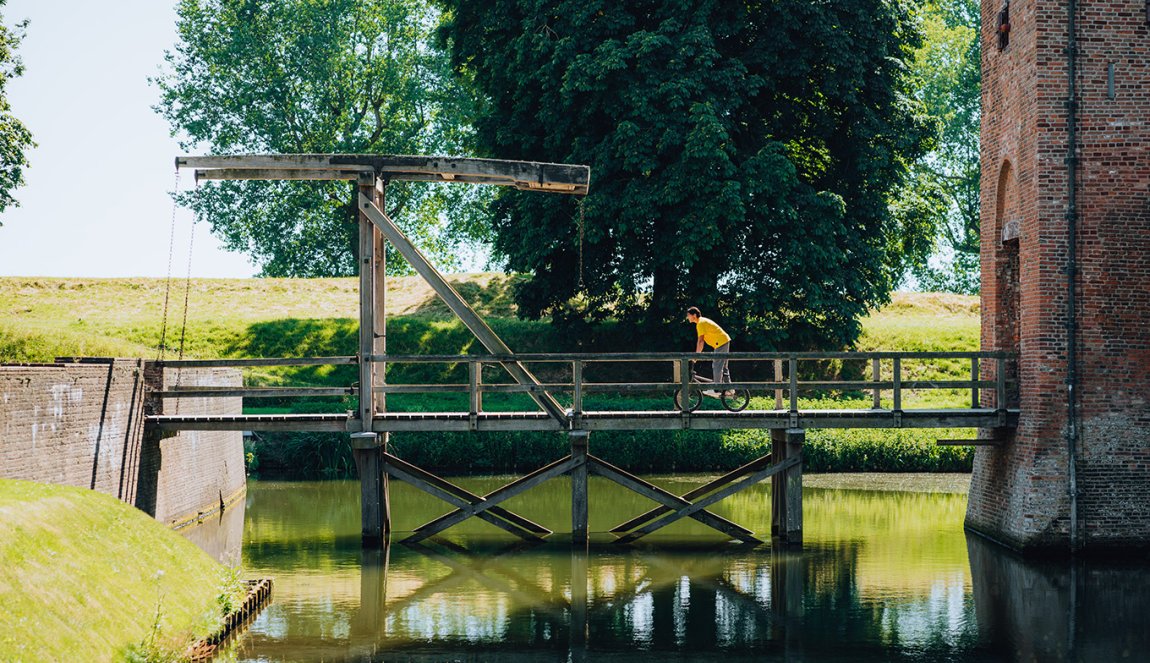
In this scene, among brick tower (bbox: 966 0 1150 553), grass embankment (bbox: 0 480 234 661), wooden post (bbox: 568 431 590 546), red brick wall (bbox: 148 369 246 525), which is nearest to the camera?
grass embankment (bbox: 0 480 234 661)

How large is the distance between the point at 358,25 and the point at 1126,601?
37.3 meters

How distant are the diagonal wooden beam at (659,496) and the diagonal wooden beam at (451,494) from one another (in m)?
1.59

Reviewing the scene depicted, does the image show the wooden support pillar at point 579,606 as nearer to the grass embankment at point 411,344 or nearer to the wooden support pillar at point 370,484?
the wooden support pillar at point 370,484

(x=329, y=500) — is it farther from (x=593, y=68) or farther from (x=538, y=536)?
(x=593, y=68)

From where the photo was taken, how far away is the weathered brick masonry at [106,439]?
1489 cm

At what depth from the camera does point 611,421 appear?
1870 centimetres

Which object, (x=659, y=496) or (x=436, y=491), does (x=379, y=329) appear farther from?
(x=659, y=496)

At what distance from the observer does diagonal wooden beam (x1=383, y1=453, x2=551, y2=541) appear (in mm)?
19031

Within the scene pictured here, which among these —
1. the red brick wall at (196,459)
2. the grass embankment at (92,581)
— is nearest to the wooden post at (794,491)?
the grass embankment at (92,581)

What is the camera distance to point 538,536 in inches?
782

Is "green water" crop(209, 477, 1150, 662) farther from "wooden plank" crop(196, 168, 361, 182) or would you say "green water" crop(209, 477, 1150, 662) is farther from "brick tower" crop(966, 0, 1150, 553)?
"wooden plank" crop(196, 168, 361, 182)

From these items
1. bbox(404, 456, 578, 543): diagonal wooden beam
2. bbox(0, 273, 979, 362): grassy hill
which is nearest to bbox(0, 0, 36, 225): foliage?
bbox(0, 273, 979, 362): grassy hill

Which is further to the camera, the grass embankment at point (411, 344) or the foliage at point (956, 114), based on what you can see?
the foliage at point (956, 114)

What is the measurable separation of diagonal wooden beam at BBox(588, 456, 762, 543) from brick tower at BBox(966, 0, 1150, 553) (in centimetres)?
390
